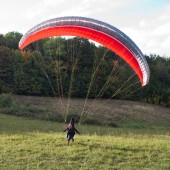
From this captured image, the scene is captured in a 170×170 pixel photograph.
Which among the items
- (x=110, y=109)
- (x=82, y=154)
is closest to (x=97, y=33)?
(x=82, y=154)

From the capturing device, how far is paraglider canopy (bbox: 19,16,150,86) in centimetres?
1568

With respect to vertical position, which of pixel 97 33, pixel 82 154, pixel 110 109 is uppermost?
pixel 97 33

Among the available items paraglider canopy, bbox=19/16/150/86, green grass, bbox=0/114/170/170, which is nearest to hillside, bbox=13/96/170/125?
green grass, bbox=0/114/170/170

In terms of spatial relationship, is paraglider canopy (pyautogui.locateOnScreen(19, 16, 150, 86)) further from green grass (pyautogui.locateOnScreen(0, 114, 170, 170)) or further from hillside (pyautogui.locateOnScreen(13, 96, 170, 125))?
hillside (pyautogui.locateOnScreen(13, 96, 170, 125))

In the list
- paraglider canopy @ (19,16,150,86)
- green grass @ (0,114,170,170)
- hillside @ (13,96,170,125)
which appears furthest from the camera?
hillside @ (13,96,170,125)

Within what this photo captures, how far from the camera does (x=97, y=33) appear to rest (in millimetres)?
15953

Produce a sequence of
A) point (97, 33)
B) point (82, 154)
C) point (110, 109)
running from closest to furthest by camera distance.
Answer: point (82, 154) → point (97, 33) → point (110, 109)

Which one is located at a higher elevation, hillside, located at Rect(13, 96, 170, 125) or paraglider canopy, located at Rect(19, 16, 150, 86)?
paraglider canopy, located at Rect(19, 16, 150, 86)

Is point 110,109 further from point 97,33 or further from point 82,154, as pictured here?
point 82,154

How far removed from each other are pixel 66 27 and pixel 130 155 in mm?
5795

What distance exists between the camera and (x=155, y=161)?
47.6 ft

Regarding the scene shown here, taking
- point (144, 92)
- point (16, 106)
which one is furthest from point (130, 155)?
point (144, 92)

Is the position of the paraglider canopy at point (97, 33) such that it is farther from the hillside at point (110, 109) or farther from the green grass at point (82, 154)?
the hillside at point (110, 109)

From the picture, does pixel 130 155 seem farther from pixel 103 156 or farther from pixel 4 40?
pixel 4 40
